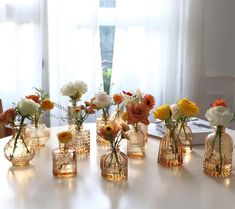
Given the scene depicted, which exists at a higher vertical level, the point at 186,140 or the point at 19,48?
the point at 19,48

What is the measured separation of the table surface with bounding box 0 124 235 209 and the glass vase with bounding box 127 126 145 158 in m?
0.04

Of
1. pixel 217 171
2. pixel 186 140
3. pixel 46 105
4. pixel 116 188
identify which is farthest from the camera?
pixel 186 140

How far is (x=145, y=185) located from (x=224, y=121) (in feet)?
1.04

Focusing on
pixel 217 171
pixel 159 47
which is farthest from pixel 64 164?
pixel 159 47

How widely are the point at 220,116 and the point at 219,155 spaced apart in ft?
0.51

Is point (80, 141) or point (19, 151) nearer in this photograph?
point (19, 151)

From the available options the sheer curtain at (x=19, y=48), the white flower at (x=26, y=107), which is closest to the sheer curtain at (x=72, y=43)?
the sheer curtain at (x=19, y=48)

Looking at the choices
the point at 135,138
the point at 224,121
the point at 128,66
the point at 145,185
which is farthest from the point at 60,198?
the point at 128,66

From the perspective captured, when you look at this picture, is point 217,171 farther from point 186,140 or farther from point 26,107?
point 26,107

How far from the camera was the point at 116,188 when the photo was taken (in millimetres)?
1013

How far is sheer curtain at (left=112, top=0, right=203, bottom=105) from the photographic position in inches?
102

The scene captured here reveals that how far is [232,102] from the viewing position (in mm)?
2922

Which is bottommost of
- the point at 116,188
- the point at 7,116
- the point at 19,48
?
the point at 116,188

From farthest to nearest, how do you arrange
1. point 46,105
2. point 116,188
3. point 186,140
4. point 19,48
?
point 19,48
point 186,140
point 46,105
point 116,188
